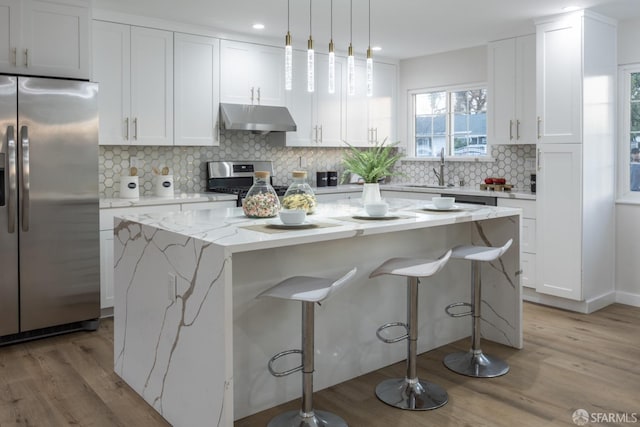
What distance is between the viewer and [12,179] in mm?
3682

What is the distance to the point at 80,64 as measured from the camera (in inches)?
158

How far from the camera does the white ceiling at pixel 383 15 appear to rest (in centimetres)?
420

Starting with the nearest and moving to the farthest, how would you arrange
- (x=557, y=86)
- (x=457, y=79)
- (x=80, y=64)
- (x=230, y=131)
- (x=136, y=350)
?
(x=136, y=350)
(x=80, y=64)
(x=557, y=86)
(x=230, y=131)
(x=457, y=79)

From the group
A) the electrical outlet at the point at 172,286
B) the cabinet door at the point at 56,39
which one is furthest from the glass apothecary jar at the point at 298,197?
the cabinet door at the point at 56,39

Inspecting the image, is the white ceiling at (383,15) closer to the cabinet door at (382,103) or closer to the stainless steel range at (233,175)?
the cabinet door at (382,103)

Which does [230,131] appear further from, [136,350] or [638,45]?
[638,45]

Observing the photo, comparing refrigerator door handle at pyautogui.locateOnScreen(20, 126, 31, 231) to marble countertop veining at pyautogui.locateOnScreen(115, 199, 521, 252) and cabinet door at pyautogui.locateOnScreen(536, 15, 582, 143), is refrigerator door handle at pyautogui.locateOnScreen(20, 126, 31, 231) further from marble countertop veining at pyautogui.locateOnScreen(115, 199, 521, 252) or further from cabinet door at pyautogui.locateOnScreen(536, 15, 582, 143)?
cabinet door at pyautogui.locateOnScreen(536, 15, 582, 143)

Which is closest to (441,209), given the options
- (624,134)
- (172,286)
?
(172,286)

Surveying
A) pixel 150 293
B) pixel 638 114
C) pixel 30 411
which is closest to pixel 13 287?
pixel 30 411

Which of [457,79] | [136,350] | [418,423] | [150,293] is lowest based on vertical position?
[418,423]

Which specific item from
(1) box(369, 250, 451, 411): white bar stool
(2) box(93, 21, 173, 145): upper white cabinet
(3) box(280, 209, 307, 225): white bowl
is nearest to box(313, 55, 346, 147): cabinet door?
(2) box(93, 21, 173, 145): upper white cabinet

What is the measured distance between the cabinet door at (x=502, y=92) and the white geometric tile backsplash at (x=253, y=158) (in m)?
0.33

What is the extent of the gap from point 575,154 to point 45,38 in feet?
13.5

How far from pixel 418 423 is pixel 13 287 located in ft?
9.31
